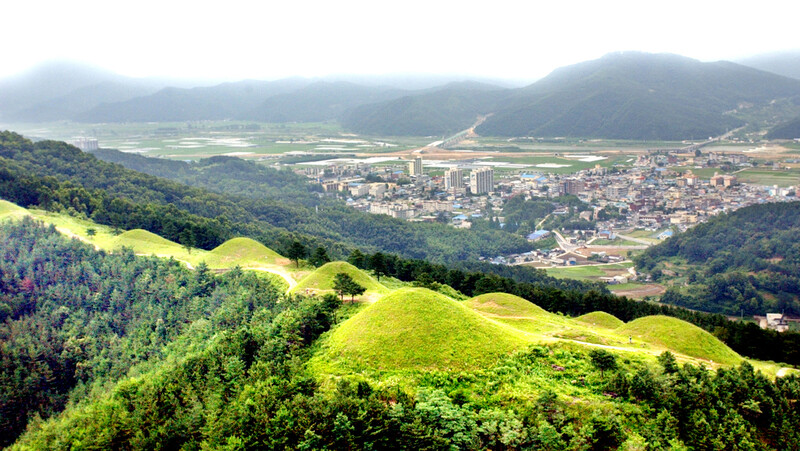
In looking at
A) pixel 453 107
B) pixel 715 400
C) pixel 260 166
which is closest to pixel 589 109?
pixel 453 107

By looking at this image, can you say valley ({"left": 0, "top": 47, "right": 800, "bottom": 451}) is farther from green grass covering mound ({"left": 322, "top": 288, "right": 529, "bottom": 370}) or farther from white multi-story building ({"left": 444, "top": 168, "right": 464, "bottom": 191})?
white multi-story building ({"left": 444, "top": 168, "right": 464, "bottom": 191})

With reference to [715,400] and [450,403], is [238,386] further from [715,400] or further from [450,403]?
[715,400]

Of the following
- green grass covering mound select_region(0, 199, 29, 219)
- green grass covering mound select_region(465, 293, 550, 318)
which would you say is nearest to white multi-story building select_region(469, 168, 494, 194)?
green grass covering mound select_region(465, 293, 550, 318)

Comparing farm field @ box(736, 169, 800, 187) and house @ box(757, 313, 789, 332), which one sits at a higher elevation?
farm field @ box(736, 169, 800, 187)

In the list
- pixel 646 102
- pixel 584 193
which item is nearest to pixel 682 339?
pixel 584 193

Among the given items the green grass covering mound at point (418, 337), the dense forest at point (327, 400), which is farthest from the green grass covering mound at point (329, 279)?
the green grass covering mound at point (418, 337)

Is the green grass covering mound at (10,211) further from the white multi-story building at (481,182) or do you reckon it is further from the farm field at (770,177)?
the farm field at (770,177)

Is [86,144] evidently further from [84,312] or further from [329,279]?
[329,279]
